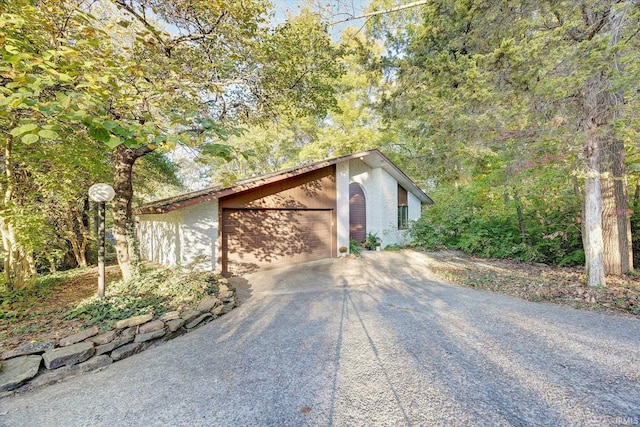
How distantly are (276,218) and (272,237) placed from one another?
63cm

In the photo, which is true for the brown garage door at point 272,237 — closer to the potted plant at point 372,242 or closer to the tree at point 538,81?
the potted plant at point 372,242

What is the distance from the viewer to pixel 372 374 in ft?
9.71

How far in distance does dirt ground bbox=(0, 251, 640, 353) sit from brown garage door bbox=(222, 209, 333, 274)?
3.47 meters

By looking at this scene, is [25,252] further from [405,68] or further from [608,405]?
[405,68]

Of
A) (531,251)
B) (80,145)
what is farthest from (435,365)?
(531,251)

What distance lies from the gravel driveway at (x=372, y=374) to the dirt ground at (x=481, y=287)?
0.77m

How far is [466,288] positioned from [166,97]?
7459mm

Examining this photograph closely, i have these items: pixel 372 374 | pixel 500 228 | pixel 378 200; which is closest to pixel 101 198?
pixel 372 374

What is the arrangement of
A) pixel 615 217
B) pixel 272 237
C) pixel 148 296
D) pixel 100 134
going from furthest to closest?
pixel 272 237 < pixel 615 217 < pixel 148 296 < pixel 100 134

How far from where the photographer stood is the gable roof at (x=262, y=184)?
6164 millimetres

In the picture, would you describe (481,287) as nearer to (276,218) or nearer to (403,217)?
(276,218)

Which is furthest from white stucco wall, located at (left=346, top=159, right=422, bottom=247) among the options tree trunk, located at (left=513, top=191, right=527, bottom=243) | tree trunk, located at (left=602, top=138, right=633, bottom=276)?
tree trunk, located at (left=602, top=138, right=633, bottom=276)

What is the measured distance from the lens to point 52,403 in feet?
8.89

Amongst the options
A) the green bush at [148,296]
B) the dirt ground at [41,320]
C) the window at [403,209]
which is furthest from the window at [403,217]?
the dirt ground at [41,320]
